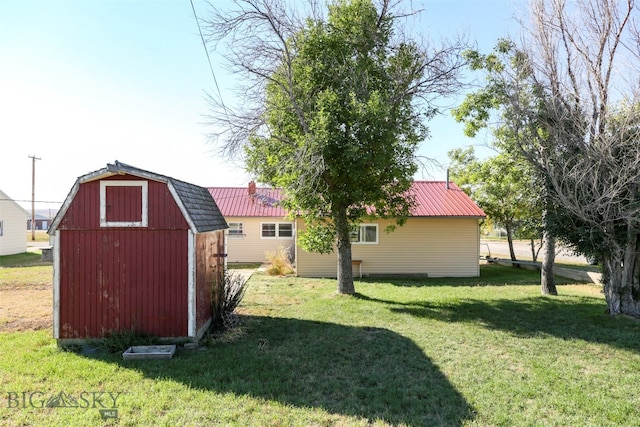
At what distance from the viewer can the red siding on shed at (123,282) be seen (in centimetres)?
651

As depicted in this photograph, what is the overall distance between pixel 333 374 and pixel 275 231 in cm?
1550

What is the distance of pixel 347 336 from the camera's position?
23.6 ft

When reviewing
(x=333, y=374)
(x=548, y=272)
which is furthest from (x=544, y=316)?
(x=333, y=374)

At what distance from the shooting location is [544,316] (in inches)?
353

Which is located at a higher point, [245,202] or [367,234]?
[245,202]

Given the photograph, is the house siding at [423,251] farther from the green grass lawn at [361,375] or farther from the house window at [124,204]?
the house window at [124,204]

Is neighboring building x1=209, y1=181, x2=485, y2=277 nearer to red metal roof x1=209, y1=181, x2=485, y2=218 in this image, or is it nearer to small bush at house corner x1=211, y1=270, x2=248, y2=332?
red metal roof x1=209, y1=181, x2=485, y2=218

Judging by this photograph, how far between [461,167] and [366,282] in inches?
515

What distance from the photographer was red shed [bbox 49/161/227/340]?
650 cm

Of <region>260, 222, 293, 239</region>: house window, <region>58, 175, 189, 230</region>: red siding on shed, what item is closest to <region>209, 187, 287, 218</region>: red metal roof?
<region>260, 222, 293, 239</region>: house window

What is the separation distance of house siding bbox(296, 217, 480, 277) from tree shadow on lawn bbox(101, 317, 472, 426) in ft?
28.3

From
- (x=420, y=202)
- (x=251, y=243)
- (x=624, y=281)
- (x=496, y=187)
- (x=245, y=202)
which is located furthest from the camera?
(x=245, y=202)

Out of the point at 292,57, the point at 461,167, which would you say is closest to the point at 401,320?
the point at 292,57

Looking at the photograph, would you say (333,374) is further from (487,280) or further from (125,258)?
(487,280)
